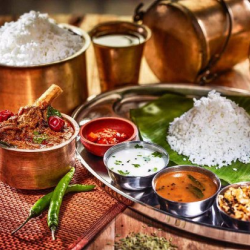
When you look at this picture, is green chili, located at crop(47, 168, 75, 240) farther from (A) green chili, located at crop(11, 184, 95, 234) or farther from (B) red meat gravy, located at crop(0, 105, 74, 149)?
(B) red meat gravy, located at crop(0, 105, 74, 149)

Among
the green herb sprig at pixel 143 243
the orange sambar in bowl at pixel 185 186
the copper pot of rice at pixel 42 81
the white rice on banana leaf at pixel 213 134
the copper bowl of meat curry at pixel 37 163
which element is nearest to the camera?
the green herb sprig at pixel 143 243

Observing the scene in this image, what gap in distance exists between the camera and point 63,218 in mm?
2707

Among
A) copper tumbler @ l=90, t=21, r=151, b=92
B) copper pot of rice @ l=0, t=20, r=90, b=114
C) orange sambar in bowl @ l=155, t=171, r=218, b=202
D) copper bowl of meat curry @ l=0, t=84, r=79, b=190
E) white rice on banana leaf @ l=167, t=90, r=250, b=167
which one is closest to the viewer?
orange sambar in bowl @ l=155, t=171, r=218, b=202

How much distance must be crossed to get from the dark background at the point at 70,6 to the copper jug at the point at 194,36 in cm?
330

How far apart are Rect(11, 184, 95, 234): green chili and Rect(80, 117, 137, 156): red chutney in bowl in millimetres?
252

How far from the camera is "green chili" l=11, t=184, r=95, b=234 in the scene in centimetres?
263

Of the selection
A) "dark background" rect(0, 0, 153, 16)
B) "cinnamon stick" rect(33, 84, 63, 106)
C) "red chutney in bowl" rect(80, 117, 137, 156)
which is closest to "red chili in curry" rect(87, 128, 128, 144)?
"red chutney in bowl" rect(80, 117, 137, 156)

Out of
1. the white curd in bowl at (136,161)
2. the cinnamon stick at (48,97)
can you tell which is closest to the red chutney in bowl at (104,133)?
the white curd in bowl at (136,161)

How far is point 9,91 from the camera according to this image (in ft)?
11.5

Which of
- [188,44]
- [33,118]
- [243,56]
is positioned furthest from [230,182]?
[243,56]

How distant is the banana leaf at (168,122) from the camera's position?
2943 mm

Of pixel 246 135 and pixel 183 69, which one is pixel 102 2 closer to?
pixel 183 69

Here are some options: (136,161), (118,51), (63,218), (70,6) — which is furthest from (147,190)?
(70,6)

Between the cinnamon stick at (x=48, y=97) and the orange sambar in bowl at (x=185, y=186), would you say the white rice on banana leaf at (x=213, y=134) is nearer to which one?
the orange sambar in bowl at (x=185, y=186)
